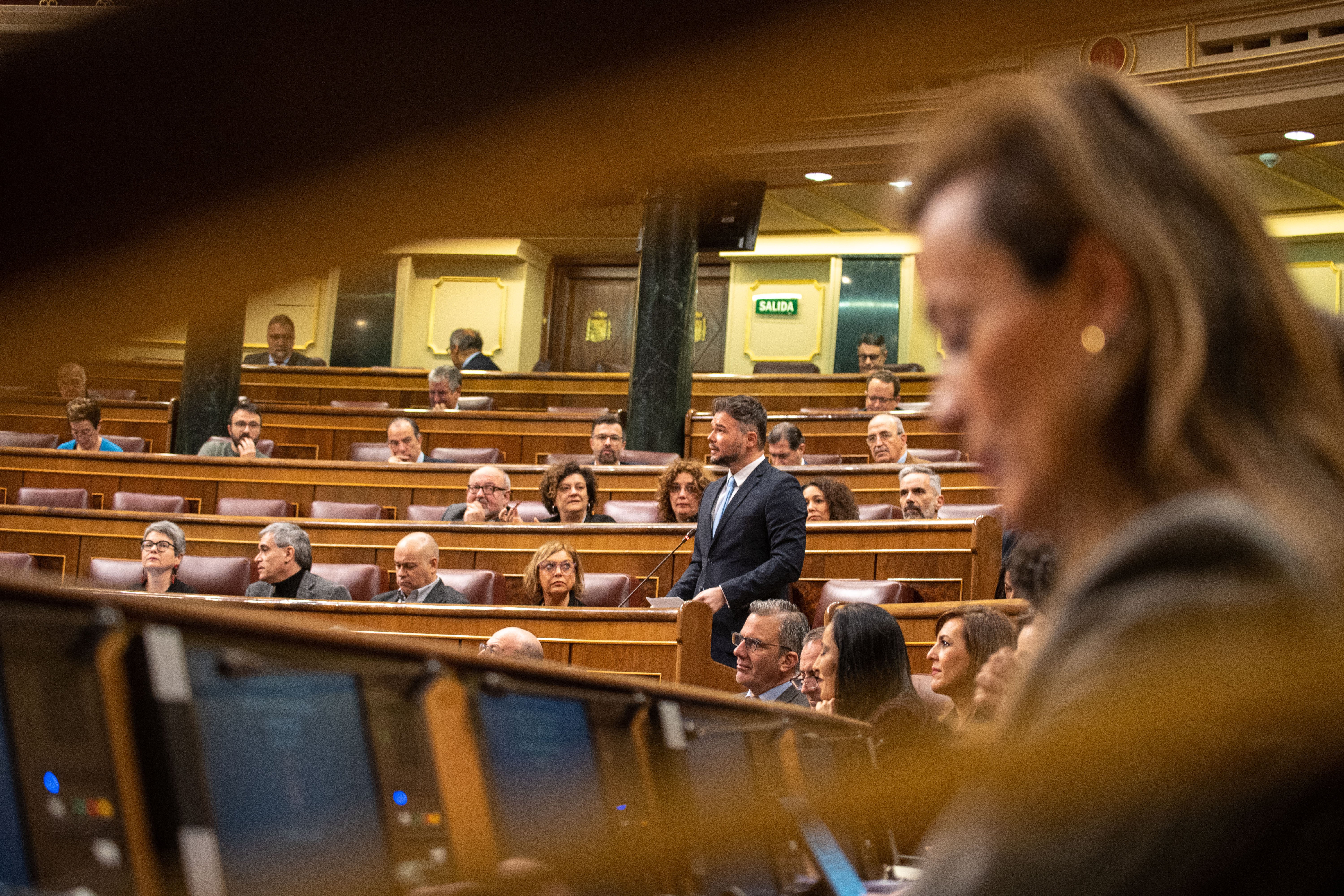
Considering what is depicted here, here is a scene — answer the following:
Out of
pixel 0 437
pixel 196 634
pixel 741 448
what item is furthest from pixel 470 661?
pixel 0 437

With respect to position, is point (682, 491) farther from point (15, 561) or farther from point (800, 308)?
point (800, 308)

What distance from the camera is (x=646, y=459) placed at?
6.50 meters

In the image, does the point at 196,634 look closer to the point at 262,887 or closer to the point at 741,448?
the point at 262,887

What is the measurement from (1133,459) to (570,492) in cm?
462

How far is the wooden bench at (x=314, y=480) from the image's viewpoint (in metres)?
5.62

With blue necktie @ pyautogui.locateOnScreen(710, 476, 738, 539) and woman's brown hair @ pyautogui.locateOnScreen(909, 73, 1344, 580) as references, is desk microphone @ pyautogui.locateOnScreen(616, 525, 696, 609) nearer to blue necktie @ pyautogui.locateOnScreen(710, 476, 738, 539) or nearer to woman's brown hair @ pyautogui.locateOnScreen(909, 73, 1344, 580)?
blue necktie @ pyautogui.locateOnScreen(710, 476, 738, 539)

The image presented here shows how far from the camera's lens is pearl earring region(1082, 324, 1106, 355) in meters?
0.42

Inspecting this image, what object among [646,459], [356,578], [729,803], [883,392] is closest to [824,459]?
[883,392]

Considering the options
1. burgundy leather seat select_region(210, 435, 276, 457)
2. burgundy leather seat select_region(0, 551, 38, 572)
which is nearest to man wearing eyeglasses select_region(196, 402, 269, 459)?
burgundy leather seat select_region(210, 435, 276, 457)

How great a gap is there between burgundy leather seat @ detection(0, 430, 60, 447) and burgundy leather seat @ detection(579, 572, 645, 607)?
3.79m

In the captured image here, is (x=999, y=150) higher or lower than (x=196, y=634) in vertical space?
higher

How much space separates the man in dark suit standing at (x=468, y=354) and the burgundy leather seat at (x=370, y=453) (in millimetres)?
2309

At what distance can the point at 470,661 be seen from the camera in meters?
0.90

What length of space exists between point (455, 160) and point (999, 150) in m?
0.24
